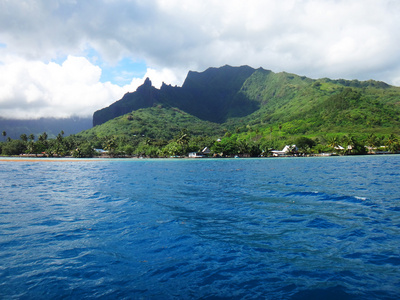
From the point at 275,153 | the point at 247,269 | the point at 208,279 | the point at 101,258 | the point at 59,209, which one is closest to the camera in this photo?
the point at 208,279

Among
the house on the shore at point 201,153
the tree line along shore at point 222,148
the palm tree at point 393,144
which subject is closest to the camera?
the palm tree at point 393,144

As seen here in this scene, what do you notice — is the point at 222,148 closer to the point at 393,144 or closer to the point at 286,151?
the point at 286,151

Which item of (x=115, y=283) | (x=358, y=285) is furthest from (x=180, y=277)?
(x=358, y=285)

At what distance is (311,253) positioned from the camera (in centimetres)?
889

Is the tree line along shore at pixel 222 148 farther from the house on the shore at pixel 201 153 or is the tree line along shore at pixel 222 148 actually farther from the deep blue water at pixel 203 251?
the deep blue water at pixel 203 251

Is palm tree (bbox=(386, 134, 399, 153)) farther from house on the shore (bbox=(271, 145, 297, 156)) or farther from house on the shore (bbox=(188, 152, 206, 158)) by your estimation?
house on the shore (bbox=(188, 152, 206, 158))

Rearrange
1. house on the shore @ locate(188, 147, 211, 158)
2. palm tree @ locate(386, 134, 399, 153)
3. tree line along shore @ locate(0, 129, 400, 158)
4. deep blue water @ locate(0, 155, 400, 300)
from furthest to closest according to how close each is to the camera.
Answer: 1. house on the shore @ locate(188, 147, 211, 158)
2. tree line along shore @ locate(0, 129, 400, 158)
3. palm tree @ locate(386, 134, 399, 153)
4. deep blue water @ locate(0, 155, 400, 300)

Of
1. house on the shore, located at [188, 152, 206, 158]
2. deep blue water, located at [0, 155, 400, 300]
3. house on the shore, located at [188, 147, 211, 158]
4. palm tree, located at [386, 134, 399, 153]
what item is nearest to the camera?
deep blue water, located at [0, 155, 400, 300]

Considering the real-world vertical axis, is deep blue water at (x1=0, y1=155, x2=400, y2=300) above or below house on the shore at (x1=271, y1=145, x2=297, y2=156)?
below

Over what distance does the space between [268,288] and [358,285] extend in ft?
8.14

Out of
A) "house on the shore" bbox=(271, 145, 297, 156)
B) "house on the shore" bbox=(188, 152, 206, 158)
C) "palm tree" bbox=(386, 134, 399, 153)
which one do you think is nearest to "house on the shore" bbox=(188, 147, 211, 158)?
"house on the shore" bbox=(188, 152, 206, 158)

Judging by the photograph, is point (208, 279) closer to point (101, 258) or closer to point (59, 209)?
point (101, 258)

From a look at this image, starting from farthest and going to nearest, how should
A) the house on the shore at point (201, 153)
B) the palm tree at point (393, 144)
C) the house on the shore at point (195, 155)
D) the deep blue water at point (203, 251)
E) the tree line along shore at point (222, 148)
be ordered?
the house on the shore at point (201, 153) → the house on the shore at point (195, 155) → the tree line along shore at point (222, 148) → the palm tree at point (393, 144) → the deep blue water at point (203, 251)

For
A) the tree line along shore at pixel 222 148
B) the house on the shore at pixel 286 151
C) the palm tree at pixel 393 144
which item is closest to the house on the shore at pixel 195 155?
the tree line along shore at pixel 222 148
